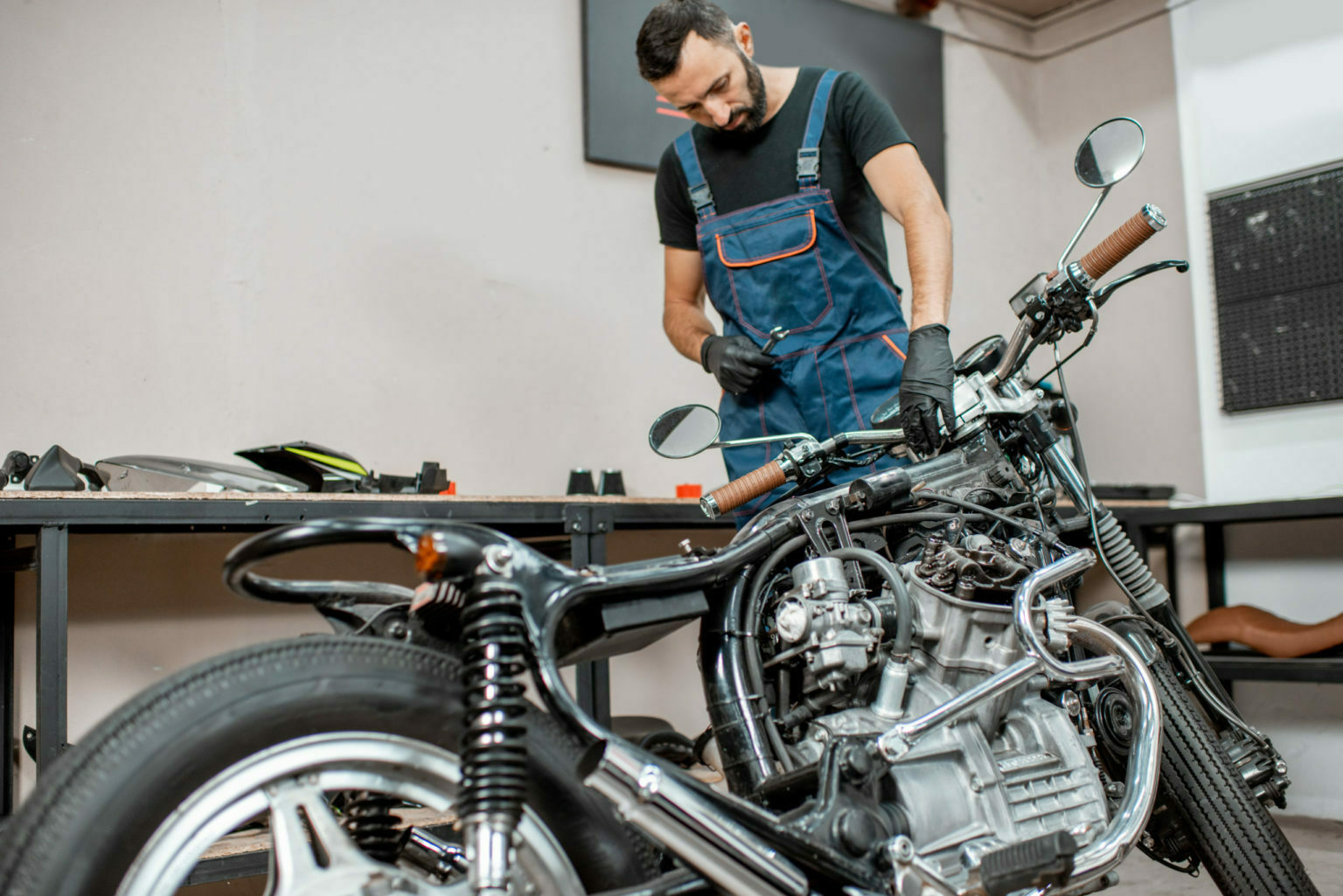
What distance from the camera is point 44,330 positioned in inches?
99.0

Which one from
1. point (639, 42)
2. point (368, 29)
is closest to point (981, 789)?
point (639, 42)

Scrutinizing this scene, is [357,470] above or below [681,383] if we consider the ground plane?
below

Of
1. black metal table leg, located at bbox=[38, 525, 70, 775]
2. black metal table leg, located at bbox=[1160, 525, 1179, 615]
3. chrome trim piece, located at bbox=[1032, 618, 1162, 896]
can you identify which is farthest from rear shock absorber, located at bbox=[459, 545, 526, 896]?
black metal table leg, located at bbox=[1160, 525, 1179, 615]

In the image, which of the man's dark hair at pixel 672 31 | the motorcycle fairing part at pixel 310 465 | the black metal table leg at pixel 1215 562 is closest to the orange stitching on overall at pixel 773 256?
the man's dark hair at pixel 672 31

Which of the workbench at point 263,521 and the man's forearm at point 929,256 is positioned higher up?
the man's forearm at point 929,256

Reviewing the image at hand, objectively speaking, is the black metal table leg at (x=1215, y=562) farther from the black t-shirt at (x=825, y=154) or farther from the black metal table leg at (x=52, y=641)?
the black metal table leg at (x=52, y=641)

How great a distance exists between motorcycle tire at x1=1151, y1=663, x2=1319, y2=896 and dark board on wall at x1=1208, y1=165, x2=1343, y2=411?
2.16m

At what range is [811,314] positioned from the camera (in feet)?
6.50

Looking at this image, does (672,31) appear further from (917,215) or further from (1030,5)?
(1030,5)

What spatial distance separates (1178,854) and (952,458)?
2.37ft

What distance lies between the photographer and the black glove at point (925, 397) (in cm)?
157

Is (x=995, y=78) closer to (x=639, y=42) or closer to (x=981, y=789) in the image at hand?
(x=639, y=42)

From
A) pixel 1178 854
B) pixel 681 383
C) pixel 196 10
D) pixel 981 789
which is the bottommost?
pixel 1178 854

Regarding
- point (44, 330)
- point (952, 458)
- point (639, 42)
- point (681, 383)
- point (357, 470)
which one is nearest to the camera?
point (952, 458)
